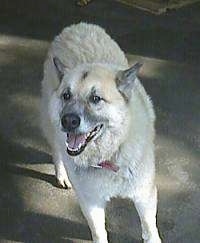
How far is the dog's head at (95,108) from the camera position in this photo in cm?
263

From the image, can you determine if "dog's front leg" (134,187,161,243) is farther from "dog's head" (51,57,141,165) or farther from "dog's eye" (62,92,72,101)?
"dog's eye" (62,92,72,101)

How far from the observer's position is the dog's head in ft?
8.64

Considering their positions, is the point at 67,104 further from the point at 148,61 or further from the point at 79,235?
the point at 148,61

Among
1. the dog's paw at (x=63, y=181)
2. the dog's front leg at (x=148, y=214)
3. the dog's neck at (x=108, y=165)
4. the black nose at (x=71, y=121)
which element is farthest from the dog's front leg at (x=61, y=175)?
the black nose at (x=71, y=121)

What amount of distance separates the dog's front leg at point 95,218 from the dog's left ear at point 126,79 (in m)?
0.59

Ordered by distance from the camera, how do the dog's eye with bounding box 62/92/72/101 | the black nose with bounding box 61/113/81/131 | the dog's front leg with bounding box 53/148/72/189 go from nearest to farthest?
the black nose with bounding box 61/113/81/131, the dog's eye with bounding box 62/92/72/101, the dog's front leg with bounding box 53/148/72/189

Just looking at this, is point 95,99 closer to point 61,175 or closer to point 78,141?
point 78,141

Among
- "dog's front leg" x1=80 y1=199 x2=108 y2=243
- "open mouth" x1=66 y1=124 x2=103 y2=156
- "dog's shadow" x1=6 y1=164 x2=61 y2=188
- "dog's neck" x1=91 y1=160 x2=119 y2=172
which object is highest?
"open mouth" x1=66 y1=124 x2=103 y2=156

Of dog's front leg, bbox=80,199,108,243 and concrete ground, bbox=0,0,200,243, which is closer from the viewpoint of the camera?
dog's front leg, bbox=80,199,108,243

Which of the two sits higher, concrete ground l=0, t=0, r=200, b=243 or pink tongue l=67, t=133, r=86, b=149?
pink tongue l=67, t=133, r=86, b=149

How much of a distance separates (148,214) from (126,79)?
0.75m

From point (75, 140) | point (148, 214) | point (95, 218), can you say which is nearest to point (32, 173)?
point (95, 218)

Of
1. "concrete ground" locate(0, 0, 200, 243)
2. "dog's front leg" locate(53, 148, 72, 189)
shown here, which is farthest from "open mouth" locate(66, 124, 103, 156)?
"dog's front leg" locate(53, 148, 72, 189)

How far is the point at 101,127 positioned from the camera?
106 inches
